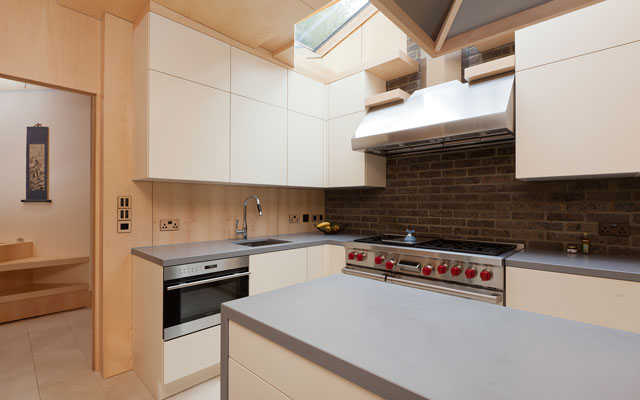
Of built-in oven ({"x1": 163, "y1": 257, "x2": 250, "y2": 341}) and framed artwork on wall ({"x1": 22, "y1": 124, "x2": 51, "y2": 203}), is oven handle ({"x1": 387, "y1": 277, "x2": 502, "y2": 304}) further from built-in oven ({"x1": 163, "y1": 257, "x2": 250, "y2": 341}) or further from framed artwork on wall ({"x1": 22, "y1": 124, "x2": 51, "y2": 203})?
framed artwork on wall ({"x1": 22, "y1": 124, "x2": 51, "y2": 203})

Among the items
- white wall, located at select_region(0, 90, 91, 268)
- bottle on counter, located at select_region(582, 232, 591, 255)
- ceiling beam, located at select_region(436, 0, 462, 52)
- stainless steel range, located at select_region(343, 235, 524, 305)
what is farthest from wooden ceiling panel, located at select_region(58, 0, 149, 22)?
bottle on counter, located at select_region(582, 232, 591, 255)

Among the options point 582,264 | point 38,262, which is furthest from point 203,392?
point 38,262

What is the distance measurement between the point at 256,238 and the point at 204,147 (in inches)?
40.9

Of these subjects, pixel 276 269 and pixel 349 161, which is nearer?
pixel 276 269

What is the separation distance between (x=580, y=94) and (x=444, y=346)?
1.87m

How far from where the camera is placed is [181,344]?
6.48ft

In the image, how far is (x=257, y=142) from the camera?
2695 millimetres

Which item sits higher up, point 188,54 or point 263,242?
point 188,54

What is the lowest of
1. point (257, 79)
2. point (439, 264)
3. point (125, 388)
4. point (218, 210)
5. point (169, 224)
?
point (125, 388)

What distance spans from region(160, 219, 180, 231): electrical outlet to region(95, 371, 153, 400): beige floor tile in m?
1.05

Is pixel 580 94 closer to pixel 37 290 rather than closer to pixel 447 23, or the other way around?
pixel 447 23

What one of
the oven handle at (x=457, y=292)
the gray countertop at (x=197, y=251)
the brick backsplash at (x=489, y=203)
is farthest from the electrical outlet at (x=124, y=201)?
the brick backsplash at (x=489, y=203)

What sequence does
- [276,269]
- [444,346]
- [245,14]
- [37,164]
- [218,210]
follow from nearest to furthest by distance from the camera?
[444,346]
[245,14]
[276,269]
[218,210]
[37,164]

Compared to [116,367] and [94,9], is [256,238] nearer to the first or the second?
[116,367]
